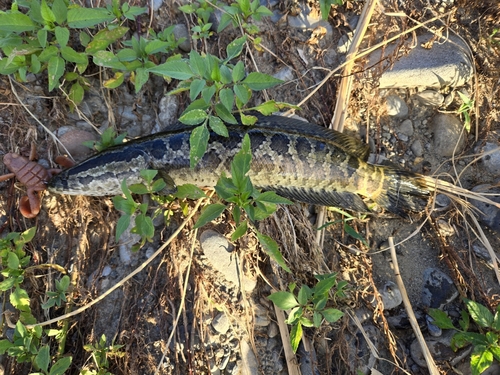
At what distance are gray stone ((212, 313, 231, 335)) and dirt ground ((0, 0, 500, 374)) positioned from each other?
5cm

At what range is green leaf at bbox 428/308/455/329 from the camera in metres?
3.50

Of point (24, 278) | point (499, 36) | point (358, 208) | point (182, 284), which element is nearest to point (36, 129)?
point (24, 278)

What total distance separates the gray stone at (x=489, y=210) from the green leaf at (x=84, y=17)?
12.4 feet

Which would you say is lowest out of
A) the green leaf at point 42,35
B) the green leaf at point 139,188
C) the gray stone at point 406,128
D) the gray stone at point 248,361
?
the gray stone at point 248,361

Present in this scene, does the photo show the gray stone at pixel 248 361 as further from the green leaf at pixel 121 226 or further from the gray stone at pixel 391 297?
the green leaf at pixel 121 226

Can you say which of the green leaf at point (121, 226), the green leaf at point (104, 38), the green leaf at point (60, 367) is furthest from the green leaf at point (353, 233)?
the green leaf at point (104, 38)

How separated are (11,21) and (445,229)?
13.8ft

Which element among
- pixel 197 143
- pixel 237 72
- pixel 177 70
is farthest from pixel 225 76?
pixel 197 143

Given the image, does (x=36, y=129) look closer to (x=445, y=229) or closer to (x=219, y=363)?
(x=219, y=363)

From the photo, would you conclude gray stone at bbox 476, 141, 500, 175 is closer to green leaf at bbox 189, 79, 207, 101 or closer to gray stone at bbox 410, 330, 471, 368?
gray stone at bbox 410, 330, 471, 368

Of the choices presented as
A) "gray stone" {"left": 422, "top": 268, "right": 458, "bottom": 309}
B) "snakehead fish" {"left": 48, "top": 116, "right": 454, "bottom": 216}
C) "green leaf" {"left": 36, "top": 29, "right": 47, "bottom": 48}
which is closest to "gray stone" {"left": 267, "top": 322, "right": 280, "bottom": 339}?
"snakehead fish" {"left": 48, "top": 116, "right": 454, "bottom": 216}

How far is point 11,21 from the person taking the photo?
10.4 feet

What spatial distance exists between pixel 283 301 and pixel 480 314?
1.71 meters

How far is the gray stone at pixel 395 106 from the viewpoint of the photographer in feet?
13.4
